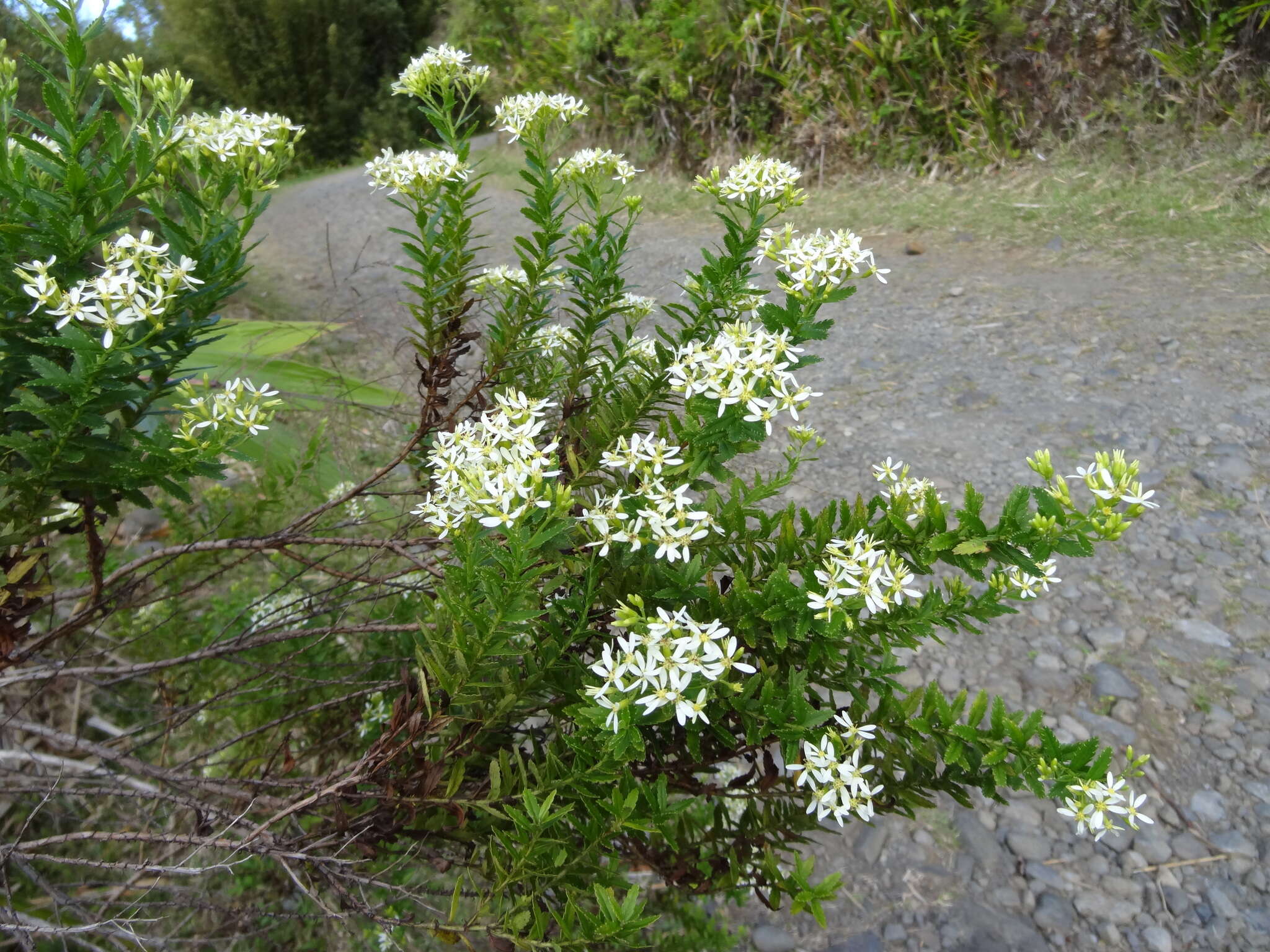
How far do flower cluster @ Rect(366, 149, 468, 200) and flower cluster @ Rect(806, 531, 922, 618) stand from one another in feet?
3.43

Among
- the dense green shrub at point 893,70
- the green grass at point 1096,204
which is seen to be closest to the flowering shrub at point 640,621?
the green grass at point 1096,204

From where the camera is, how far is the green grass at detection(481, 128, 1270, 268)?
4695 mm

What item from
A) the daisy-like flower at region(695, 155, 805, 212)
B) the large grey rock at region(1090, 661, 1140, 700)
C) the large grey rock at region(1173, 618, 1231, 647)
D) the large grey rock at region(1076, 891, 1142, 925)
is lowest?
the large grey rock at region(1076, 891, 1142, 925)

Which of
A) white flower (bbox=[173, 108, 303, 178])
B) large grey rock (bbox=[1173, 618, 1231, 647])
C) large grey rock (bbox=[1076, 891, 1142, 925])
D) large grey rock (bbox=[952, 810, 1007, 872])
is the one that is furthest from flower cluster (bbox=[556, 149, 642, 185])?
large grey rock (bbox=[1173, 618, 1231, 647])

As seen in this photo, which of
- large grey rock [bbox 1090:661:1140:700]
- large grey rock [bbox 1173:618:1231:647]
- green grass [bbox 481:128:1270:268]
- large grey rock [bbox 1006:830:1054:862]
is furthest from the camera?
green grass [bbox 481:128:1270:268]

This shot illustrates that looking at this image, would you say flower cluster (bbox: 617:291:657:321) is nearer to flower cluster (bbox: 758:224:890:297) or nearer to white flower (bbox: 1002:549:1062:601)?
flower cluster (bbox: 758:224:890:297)

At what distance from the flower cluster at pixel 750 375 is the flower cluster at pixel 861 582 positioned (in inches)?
8.3

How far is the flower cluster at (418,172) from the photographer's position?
1.62m

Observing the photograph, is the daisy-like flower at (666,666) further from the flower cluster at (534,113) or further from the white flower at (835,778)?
the flower cluster at (534,113)

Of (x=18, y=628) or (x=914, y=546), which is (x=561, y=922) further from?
(x=18, y=628)

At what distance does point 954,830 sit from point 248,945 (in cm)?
173

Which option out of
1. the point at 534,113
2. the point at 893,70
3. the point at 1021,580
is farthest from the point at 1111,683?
the point at 893,70

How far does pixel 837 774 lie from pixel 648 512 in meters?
0.46

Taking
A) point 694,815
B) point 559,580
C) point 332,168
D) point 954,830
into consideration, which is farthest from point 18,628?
point 332,168
